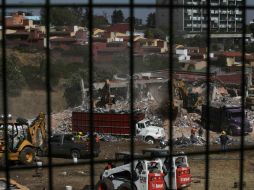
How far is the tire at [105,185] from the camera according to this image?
25.1ft

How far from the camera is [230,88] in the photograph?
20531mm

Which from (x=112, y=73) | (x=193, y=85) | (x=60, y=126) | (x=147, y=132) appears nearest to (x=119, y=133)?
(x=147, y=132)

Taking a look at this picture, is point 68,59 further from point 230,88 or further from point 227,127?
point 227,127

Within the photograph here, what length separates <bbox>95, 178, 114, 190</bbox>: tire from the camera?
765 centimetres

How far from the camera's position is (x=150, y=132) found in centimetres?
1394

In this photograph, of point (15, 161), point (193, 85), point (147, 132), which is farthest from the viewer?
point (193, 85)

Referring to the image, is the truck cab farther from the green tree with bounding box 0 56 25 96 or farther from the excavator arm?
the green tree with bounding box 0 56 25 96

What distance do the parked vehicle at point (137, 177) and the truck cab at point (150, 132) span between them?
6003 mm

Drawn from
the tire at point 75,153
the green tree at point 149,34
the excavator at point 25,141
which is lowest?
the tire at point 75,153

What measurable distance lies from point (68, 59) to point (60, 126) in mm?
10216

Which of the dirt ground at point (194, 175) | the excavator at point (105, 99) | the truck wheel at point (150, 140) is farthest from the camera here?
the excavator at point (105, 99)

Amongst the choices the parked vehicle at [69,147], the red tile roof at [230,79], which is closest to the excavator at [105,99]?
the red tile roof at [230,79]

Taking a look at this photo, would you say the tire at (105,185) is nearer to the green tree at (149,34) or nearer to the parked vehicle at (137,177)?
the parked vehicle at (137,177)

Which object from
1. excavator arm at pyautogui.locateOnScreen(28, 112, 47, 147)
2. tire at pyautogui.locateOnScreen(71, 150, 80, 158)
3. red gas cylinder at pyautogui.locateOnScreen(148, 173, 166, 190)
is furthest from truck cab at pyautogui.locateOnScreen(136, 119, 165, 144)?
red gas cylinder at pyautogui.locateOnScreen(148, 173, 166, 190)
